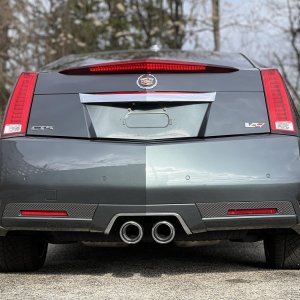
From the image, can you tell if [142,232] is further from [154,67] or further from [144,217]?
[154,67]

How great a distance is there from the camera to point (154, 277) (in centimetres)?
482

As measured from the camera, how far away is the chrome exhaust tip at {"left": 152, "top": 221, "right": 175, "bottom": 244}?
447 cm

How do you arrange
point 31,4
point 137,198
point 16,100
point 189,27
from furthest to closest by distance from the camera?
1. point 189,27
2. point 31,4
3. point 16,100
4. point 137,198

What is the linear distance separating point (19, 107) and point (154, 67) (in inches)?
33.9

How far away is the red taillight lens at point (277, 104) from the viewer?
15.0ft

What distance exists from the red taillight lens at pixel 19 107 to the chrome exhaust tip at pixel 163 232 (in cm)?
98

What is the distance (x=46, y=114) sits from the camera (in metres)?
4.62

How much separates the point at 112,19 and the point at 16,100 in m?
Result: 21.9

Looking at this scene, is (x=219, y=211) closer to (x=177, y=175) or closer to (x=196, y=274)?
(x=177, y=175)

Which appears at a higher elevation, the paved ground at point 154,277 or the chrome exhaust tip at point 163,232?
the chrome exhaust tip at point 163,232

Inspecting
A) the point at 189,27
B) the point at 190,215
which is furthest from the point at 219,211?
the point at 189,27

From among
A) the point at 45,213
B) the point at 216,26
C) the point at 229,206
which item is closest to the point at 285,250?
the point at 229,206

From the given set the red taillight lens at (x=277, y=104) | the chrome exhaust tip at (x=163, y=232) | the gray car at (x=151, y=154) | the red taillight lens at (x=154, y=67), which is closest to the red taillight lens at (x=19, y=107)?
the gray car at (x=151, y=154)

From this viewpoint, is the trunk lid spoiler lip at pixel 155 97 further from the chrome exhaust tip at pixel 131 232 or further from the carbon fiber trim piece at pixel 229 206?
the chrome exhaust tip at pixel 131 232
